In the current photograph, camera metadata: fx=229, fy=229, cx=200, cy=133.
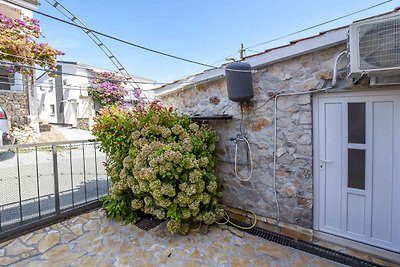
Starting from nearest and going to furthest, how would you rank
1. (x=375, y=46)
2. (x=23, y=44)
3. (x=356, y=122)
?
(x=375, y=46) < (x=356, y=122) < (x=23, y=44)

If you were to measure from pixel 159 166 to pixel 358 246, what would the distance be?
10.9 ft

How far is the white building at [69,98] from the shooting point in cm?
1908

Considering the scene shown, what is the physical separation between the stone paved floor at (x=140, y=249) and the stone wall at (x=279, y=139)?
0.72 m

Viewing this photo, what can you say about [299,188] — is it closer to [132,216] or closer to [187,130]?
[187,130]

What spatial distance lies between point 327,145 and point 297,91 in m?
1.00

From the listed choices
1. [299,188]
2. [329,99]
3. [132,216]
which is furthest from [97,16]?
[299,188]

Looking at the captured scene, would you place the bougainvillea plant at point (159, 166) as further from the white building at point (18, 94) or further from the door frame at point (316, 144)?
the white building at point (18, 94)

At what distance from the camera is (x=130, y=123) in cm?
454

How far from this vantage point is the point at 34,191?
482 centimetres

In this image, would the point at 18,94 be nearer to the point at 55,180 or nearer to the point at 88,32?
the point at 55,180

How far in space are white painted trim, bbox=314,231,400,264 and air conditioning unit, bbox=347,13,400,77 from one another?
256 cm

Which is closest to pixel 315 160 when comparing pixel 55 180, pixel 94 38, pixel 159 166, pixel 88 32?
pixel 159 166

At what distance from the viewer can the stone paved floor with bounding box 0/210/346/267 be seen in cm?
334

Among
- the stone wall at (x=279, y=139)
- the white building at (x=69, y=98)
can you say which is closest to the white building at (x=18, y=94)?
the white building at (x=69, y=98)
